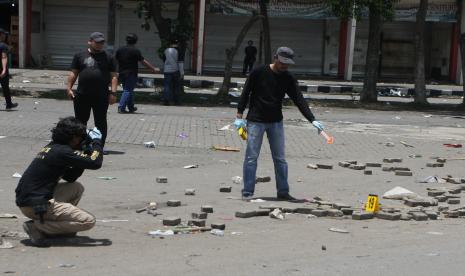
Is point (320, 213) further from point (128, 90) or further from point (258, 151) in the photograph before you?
point (128, 90)

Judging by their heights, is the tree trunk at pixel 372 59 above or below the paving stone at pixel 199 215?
above

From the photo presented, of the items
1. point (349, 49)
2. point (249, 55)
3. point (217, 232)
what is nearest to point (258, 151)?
point (217, 232)

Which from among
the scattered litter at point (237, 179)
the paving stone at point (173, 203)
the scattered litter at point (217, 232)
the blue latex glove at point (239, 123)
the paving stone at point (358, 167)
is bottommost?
the scattered litter at point (237, 179)

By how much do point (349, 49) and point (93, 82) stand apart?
88.3 ft

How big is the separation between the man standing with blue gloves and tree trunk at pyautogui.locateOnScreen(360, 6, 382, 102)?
16.7m

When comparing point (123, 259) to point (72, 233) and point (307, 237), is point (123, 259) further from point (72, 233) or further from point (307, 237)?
point (307, 237)

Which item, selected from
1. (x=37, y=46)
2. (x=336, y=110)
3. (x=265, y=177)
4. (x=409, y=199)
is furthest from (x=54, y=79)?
(x=409, y=199)

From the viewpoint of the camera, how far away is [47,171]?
7277 mm

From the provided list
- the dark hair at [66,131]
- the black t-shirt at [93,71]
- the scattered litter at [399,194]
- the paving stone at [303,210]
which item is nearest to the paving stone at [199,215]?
the paving stone at [303,210]

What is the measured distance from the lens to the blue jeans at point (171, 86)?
22656mm

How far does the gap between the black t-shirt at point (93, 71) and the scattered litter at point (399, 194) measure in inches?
174

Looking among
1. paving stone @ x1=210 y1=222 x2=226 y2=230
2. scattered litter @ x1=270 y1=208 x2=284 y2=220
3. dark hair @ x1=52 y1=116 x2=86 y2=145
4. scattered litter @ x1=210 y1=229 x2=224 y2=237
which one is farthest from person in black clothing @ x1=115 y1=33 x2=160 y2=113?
dark hair @ x1=52 y1=116 x2=86 y2=145

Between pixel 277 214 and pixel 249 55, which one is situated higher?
pixel 249 55

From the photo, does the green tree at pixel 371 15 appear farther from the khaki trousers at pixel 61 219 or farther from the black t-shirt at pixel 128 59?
the khaki trousers at pixel 61 219
